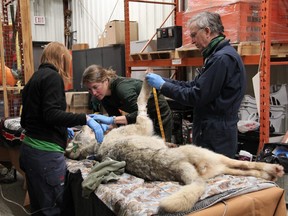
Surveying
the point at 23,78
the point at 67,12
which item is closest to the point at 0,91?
the point at 23,78

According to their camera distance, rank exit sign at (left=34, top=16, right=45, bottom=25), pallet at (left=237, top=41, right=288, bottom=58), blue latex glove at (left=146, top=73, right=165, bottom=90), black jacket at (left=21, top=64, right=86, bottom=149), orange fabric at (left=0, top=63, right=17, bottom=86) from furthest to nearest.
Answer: exit sign at (left=34, top=16, right=45, bottom=25)
orange fabric at (left=0, top=63, right=17, bottom=86)
pallet at (left=237, top=41, right=288, bottom=58)
blue latex glove at (left=146, top=73, right=165, bottom=90)
black jacket at (left=21, top=64, right=86, bottom=149)

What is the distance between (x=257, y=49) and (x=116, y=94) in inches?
71.7

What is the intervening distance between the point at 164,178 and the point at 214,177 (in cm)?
29

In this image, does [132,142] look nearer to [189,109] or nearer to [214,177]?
[214,177]

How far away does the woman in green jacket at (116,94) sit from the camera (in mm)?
2756

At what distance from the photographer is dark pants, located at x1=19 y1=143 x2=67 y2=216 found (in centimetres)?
233

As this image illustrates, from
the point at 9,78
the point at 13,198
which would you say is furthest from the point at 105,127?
the point at 9,78

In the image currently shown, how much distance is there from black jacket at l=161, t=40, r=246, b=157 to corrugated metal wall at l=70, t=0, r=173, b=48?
4.35m

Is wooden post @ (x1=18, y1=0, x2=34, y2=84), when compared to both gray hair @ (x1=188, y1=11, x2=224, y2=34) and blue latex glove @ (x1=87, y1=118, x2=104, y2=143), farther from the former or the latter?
gray hair @ (x1=188, y1=11, x2=224, y2=34)

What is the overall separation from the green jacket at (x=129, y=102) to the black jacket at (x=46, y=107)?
1.93 feet

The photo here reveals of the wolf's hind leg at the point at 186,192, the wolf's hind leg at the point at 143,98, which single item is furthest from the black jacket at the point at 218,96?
the wolf's hind leg at the point at 186,192

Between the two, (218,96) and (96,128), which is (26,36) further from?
(218,96)

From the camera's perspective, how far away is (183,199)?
4.95ft

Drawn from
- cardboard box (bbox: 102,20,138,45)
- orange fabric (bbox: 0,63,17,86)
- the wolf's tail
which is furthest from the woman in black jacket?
cardboard box (bbox: 102,20,138,45)
